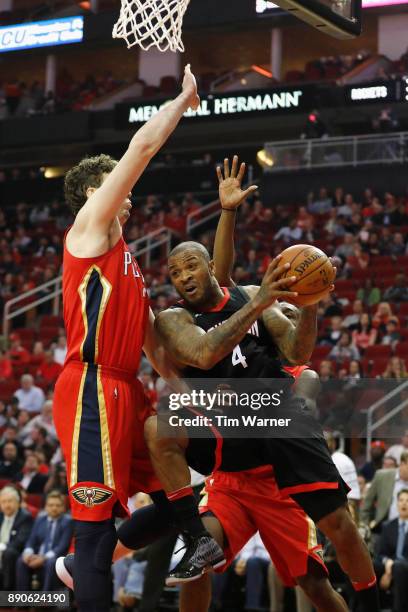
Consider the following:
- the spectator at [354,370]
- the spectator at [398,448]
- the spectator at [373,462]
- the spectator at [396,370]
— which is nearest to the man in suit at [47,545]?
the spectator at [373,462]

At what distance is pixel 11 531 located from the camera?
34.9 feet

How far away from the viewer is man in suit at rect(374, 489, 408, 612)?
28.0 ft

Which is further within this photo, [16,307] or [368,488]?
[16,307]

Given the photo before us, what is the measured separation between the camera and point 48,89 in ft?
87.8

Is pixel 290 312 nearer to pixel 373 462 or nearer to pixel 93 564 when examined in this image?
pixel 93 564

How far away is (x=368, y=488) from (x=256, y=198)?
12.4 metres

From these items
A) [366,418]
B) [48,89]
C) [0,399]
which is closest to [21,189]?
[48,89]

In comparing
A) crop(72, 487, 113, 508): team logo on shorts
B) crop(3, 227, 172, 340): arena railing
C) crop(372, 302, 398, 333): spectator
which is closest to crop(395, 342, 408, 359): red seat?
crop(372, 302, 398, 333): spectator

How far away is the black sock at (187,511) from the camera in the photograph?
4.69m

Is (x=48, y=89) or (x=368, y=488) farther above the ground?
(x=48, y=89)

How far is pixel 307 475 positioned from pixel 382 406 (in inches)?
244

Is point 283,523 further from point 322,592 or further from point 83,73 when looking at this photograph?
point 83,73

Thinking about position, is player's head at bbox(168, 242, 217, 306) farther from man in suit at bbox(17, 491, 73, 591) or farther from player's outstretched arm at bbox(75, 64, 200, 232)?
man in suit at bbox(17, 491, 73, 591)

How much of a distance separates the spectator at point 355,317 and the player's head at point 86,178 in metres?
9.60
